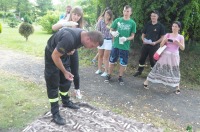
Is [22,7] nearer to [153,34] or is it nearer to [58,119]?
[153,34]

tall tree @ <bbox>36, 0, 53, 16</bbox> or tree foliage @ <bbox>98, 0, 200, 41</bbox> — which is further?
tall tree @ <bbox>36, 0, 53, 16</bbox>

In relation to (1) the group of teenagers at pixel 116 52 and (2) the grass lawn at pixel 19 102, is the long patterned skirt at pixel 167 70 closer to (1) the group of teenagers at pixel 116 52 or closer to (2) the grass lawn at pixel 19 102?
(1) the group of teenagers at pixel 116 52

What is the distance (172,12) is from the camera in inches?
307

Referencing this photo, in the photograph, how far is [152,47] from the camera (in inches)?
290

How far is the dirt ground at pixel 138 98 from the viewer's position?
18.2 feet

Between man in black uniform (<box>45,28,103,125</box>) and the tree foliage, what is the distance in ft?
13.0

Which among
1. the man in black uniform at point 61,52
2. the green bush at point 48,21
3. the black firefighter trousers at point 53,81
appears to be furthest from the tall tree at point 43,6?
the man in black uniform at point 61,52

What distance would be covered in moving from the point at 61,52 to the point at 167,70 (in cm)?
362

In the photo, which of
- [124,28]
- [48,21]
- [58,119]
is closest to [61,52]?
[58,119]

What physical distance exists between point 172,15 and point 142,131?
4.41 meters

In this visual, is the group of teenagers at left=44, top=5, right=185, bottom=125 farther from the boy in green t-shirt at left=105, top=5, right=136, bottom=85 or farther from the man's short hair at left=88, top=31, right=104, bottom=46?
the man's short hair at left=88, top=31, right=104, bottom=46

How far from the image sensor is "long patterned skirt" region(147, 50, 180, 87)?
6.60m

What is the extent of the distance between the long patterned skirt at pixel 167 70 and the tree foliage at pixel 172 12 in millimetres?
1618

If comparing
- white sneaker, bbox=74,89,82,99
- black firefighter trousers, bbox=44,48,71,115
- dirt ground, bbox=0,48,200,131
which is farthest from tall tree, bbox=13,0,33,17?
black firefighter trousers, bbox=44,48,71,115
